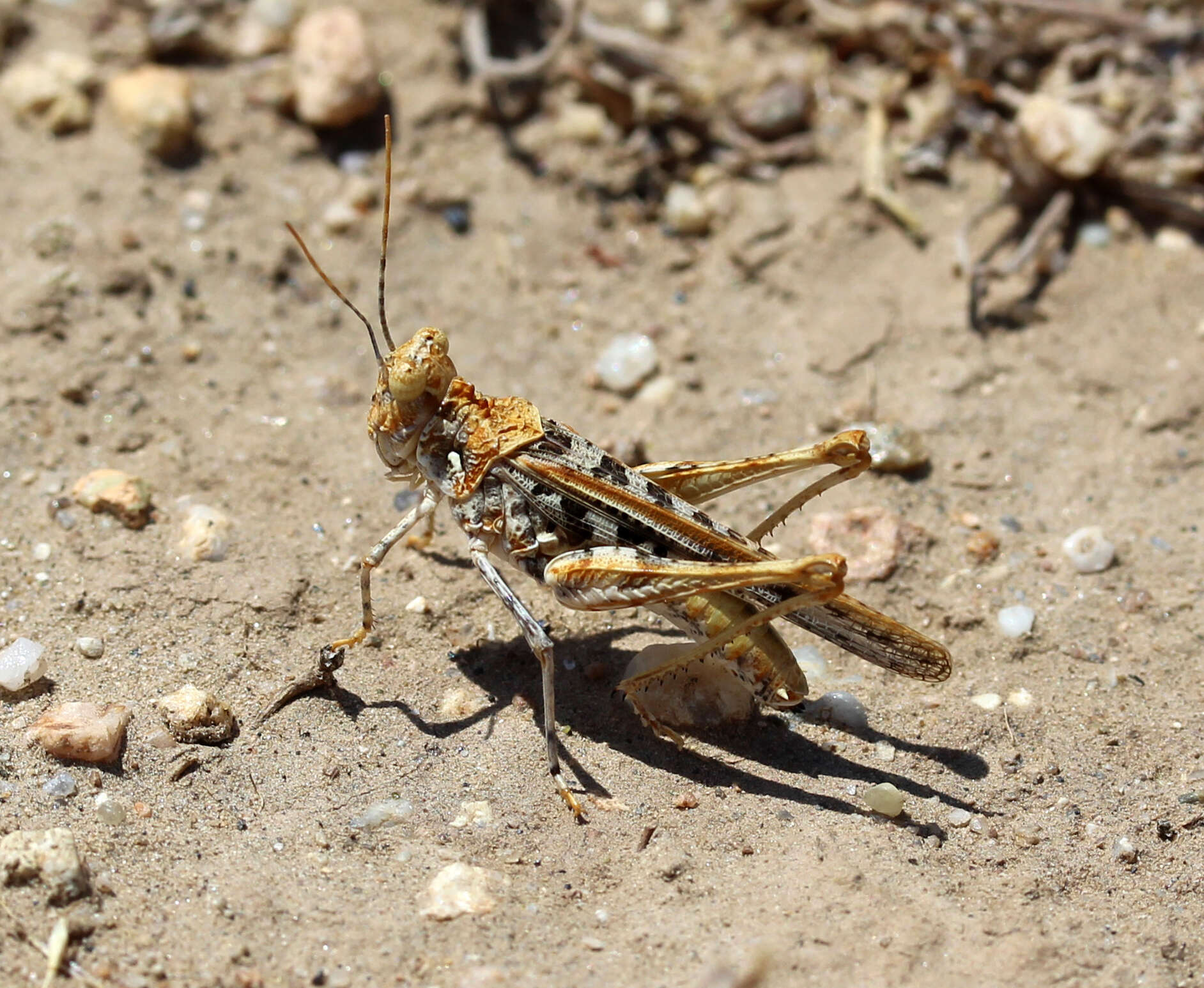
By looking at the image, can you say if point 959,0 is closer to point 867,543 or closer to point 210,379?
point 867,543

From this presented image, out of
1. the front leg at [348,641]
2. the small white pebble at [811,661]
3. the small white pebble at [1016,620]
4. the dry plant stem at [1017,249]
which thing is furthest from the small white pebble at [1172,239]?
the front leg at [348,641]

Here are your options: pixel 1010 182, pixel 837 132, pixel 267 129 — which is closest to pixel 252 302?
pixel 267 129

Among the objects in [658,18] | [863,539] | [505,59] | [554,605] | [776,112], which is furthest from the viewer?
[658,18]

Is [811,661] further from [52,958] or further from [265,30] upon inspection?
[265,30]

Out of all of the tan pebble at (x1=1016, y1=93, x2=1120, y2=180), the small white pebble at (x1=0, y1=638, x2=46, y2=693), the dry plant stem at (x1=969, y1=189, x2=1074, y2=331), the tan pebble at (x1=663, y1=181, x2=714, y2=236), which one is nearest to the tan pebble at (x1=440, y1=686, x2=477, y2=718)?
the small white pebble at (x1=0, y1=638, x2=46, y2=693)

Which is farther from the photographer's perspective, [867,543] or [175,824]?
[867,543]

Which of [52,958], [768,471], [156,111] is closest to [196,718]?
[52,958]

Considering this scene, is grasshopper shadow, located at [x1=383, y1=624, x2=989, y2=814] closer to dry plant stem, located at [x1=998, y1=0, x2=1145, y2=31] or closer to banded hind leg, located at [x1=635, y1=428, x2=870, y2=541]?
banded hind leg, located at [x1=635, y1=428, x2=870, y2=541]

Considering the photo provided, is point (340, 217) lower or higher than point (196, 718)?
higher
